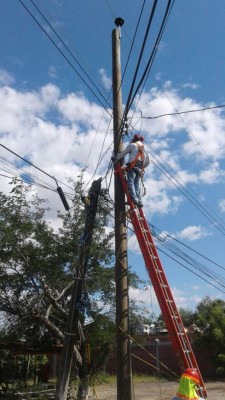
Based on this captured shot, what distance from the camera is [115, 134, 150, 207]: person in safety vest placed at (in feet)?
29.9

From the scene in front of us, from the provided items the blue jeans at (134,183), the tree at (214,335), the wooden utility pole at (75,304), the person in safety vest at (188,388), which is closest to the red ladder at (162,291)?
the blue jeans at (134,183)

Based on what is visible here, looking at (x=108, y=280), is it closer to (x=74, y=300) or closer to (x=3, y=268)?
(x=3, y=268)

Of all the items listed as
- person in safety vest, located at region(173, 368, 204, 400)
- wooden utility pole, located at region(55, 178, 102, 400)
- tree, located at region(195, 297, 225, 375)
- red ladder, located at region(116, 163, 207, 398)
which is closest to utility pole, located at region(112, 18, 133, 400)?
red ladder, located at region(116, 163, 207, 398)

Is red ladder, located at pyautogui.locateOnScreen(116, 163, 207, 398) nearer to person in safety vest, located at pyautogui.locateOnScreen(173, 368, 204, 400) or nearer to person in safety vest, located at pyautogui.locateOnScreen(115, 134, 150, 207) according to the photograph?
person in safety vest, located at pyautogui.locateOnScreen(115, 134, 150, 207)

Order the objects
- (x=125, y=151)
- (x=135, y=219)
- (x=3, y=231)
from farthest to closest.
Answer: (x=3, y=231), (x=125, y=151), (x=135, y=219)

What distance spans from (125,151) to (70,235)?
6554 mm

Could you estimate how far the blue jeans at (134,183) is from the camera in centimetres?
906

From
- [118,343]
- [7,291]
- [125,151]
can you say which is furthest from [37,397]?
[125,151]

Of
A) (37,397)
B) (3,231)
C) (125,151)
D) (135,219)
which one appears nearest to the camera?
(135,219)

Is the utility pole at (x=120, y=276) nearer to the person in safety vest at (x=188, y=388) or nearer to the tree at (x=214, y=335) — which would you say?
the person in safety vest at (x=188, y=388)

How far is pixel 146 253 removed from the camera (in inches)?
333

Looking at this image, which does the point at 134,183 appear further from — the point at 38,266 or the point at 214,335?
the point at 214,335

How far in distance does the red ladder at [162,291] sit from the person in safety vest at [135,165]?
0.40ft

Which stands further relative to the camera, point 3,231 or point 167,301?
point 3,231
